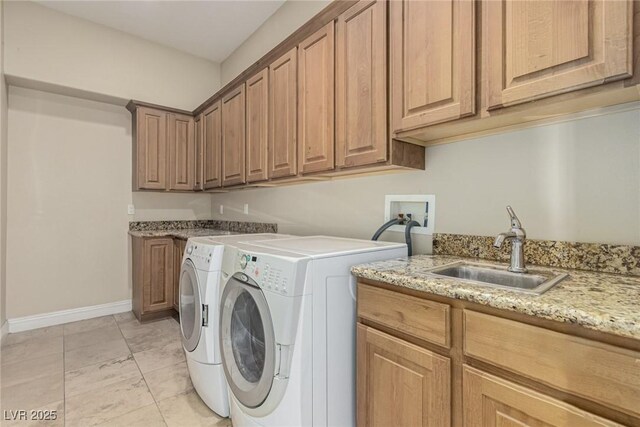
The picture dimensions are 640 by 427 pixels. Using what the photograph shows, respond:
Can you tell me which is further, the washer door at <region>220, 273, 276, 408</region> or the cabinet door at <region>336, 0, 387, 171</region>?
the cabinet door at <region>336, 0, 387, 171</region>

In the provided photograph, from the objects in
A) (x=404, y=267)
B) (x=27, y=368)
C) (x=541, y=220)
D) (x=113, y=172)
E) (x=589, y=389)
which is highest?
(x=113, y=172)

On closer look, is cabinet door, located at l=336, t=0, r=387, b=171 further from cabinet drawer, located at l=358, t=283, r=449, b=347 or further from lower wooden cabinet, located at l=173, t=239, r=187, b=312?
lower wooden cabinet, located at l=173, t=239, r=187, b=312

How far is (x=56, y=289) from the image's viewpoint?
3211 millimetres

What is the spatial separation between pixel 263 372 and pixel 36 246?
10.4 feet

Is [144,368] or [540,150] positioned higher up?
[540,150]

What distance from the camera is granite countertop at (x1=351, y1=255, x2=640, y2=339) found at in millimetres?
716

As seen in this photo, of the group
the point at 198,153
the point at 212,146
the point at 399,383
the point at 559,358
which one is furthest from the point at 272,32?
the point at 559,358

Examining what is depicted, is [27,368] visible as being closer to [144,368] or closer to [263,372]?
[144,368]

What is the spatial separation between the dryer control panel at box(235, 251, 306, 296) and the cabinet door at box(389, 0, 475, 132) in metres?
0.84

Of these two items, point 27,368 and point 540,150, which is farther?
point 27,368

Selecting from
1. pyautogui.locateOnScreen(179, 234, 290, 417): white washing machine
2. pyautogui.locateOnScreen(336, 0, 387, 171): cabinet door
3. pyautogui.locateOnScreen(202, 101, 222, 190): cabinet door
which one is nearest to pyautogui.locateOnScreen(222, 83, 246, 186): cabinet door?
pyautogui.locateOnScreen(202, 101, 222, 190): cabinet door

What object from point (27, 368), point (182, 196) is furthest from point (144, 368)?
point (182, 196)

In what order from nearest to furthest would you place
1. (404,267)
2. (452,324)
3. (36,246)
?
1. (452,324)
2. (404,267)
3. (36,246)

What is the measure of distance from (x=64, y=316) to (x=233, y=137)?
2.61 m
